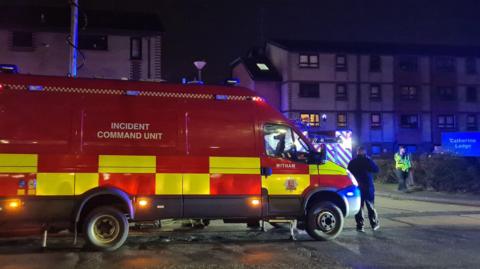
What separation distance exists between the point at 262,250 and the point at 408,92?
4014 centimetres

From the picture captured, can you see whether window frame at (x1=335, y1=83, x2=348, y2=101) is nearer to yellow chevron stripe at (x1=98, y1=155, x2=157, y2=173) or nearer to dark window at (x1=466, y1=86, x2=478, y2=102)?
dark window at (x1=466, y1=86, x2=478, y2=102)

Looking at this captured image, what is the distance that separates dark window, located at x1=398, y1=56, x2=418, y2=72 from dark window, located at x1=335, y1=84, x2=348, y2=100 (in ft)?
17.9

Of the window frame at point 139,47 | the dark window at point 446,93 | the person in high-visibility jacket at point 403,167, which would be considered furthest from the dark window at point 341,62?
the person in high-visibility jacket at point 403,167

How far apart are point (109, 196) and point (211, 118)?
2195 mm

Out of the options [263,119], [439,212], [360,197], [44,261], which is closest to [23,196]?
[44,261]

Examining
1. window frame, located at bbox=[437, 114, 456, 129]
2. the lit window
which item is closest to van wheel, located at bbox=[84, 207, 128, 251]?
the lit window

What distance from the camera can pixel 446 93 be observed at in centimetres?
4666

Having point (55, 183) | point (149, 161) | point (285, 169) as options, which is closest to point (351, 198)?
point (285, 169)

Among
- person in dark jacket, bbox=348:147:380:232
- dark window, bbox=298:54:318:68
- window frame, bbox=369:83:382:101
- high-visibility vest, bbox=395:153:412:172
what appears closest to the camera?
person in dark jacket, bbox=348:147:380:232

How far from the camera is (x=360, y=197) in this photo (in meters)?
10.4

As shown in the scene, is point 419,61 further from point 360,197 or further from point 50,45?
point 360,197

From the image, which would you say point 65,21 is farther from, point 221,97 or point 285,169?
point 285,169

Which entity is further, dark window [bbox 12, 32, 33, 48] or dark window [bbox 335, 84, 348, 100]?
dark window [bbox 335, 84, 348, 100]

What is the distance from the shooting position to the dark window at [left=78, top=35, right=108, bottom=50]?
101ft
